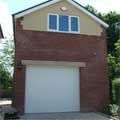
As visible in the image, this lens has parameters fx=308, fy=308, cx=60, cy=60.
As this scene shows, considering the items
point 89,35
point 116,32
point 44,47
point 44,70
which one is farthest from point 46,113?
point 116,32

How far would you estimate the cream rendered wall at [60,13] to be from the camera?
21.3 meters

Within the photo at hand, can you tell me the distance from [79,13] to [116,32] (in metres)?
15.9

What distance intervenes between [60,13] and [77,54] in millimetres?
3188

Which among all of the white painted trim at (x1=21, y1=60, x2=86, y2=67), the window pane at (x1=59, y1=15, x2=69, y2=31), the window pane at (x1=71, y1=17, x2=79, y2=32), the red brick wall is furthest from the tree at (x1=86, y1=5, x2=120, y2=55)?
the white painted trim at (x1=21, y1=60, x2=86, y2=67)

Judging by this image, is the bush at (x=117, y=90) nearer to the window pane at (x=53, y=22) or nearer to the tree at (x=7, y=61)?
the window pane at (x=53, y=22)

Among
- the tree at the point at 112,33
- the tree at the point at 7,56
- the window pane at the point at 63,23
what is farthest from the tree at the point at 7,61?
the window pane at the point at 63,23

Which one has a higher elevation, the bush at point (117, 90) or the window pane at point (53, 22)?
the window pane at point (53, 22)

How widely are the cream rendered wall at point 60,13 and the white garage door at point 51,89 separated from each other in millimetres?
2852

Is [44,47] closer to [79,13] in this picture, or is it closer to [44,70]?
[44,70]

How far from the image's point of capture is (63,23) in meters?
22.1

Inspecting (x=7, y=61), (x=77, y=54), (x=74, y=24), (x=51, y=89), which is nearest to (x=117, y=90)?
(x=77, y=54)

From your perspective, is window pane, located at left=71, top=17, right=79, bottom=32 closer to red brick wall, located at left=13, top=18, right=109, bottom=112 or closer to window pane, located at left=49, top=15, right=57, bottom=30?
red brick wall, located at left=13, top=18, right=109, bottom=112

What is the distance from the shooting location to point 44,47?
834 inches

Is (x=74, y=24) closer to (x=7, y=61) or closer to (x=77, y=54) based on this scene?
(x=77, y=54)
